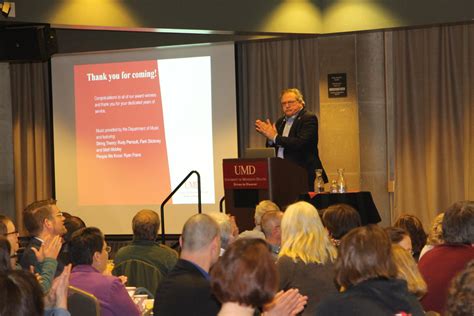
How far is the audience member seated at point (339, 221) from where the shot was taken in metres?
5.35

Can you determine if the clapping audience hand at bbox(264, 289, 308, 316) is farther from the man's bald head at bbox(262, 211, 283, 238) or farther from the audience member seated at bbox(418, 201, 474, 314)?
the man's bald head at bbox(262, 211, 283, 238)

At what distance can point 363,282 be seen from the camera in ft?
10.1

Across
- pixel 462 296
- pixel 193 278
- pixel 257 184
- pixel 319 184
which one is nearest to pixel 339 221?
pixel 193 278

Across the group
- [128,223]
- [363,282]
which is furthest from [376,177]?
[363,282]

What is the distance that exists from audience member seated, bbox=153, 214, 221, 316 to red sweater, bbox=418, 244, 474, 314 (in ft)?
3.71

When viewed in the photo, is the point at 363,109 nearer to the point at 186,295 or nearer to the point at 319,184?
the point at 319,184

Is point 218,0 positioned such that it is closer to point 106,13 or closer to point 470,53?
point 106,13

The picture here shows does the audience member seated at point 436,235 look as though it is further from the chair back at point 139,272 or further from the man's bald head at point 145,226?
the man's bald head at point 145,226

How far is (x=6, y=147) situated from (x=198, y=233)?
889 cm

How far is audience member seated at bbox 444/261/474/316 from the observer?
2.38 metres

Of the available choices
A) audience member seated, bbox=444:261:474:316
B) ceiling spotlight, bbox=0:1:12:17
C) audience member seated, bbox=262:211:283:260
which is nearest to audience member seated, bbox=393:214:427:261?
audience member seated, bbox=262:211:283:260

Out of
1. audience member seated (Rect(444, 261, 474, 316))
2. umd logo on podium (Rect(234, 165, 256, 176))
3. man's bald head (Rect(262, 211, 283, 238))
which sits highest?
umd logo on podium (Rect(234, 165, 256, 176))

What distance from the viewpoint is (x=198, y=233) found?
3902mm

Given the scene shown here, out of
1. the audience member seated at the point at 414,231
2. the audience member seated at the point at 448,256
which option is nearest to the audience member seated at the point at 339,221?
the audience member seated at the point at 414,231
